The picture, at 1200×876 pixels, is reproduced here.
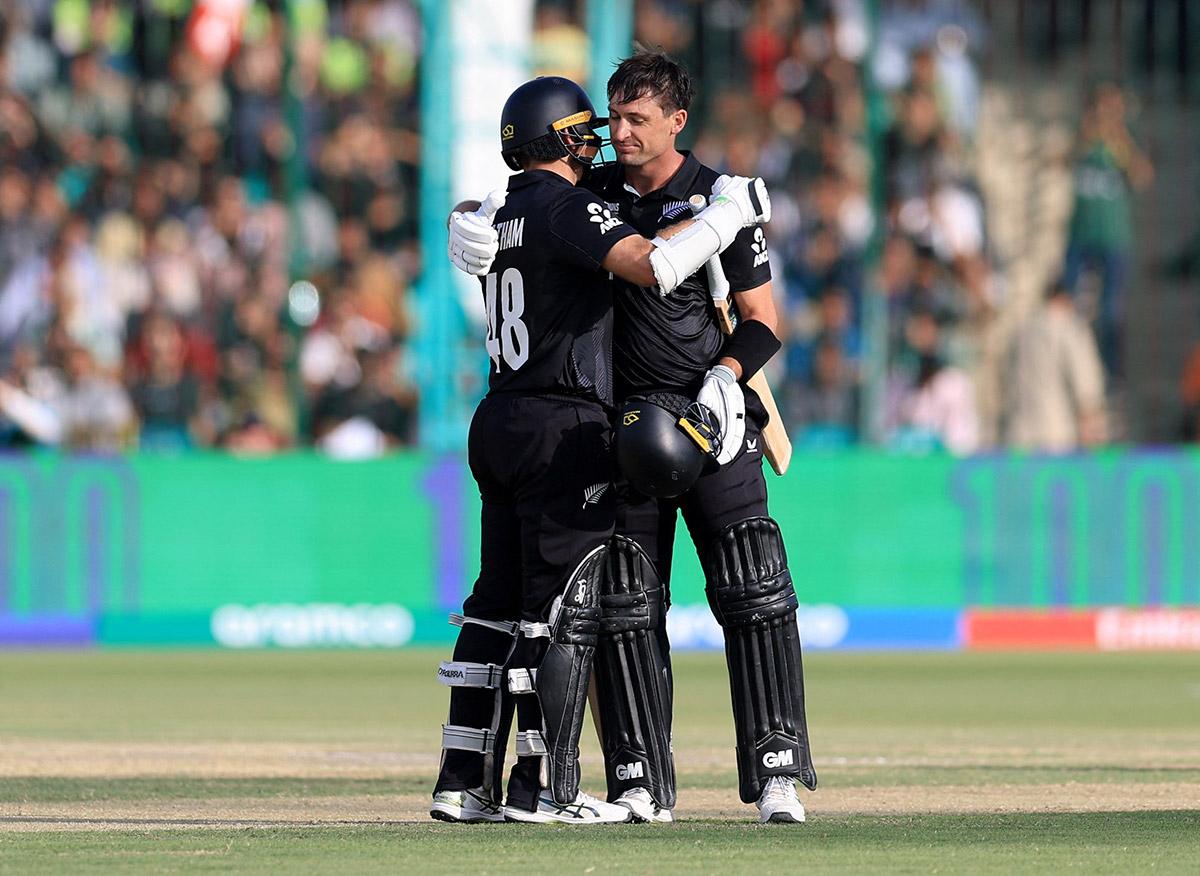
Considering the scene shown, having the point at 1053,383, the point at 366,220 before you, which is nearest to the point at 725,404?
the point at 1053,383

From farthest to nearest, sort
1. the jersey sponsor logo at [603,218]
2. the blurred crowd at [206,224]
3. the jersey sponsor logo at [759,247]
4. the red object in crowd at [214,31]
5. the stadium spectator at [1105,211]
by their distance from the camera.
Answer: the red object in crowd at [214,31] < the stadium spectator at [1105,211] < the blurred crowd at [206,224] < the jersey sponsor logo at [759,247] < the jersey sponsor logo at [603,218]

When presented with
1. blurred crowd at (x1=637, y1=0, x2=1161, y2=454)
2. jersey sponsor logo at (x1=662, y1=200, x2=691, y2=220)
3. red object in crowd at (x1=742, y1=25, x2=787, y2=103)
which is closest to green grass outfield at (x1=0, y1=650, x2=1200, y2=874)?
jersey sponsor logo at (x1=662, y1=200, x2=691, y2=220)

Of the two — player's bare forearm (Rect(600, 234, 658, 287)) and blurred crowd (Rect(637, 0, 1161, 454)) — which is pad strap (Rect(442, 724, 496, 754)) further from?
blurred crowd (Rect(637, 0, 1161, 454))

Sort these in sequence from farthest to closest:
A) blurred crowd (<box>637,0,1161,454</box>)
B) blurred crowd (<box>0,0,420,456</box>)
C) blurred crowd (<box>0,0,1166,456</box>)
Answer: blurred crowd (<box>637,0,1161,454</box>) < blurred crowd (<box>0,0,1166,456</box>) < blurred crowd (<box>0,0,420,456</box>)

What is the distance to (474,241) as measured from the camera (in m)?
7.15

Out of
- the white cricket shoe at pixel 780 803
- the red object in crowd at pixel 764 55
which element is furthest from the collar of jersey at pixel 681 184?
the red object in crowd at pixel 764 55

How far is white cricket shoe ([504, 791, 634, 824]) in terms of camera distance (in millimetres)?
7023

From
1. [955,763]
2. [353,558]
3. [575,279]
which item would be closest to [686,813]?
[575,279]

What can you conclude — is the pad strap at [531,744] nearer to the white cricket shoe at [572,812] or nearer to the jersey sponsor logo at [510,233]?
the white cricket shoe at [572,812]

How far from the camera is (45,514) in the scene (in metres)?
17.0

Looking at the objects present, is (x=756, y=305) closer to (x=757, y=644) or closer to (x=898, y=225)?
(x=757, y=644)

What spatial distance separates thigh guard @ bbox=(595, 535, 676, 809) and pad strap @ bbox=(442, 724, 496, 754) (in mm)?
356

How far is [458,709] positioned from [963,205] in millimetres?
12732

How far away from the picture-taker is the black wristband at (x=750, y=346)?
707cm
